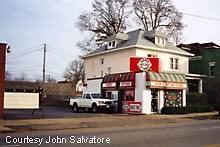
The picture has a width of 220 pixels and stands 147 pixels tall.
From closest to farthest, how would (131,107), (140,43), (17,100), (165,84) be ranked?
1. (17,100)
2. (131,107)
3. (165,84)
4. (140,43)

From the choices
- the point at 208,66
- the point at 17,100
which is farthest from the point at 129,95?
the point at 208,66

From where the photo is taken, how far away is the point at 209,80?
42.0m

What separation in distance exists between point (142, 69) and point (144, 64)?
20.7 inches

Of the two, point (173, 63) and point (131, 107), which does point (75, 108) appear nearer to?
point (131, 107)

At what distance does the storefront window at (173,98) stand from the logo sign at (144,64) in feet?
10.0

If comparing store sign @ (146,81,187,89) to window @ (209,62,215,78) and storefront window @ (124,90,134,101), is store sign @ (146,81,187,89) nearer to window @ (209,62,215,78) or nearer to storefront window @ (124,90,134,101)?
storefront window @ (124,90,134,101)

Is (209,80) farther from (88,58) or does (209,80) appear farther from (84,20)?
(84,20)

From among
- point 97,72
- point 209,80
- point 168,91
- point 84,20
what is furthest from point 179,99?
point 84,20

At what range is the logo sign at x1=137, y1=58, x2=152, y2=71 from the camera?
33022 millimetres

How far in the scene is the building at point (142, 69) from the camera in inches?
1251

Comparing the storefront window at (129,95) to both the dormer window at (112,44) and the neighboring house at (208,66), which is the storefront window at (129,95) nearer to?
the dormer window at (112,44)

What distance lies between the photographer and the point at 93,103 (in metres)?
32.7

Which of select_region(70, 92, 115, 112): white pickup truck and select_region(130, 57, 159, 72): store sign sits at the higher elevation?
select_region(130, 57, 159, 72): store sign

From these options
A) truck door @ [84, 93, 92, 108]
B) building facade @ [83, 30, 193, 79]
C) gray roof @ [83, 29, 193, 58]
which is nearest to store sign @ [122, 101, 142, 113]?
truck door @ [84, 93, 92, 108]
